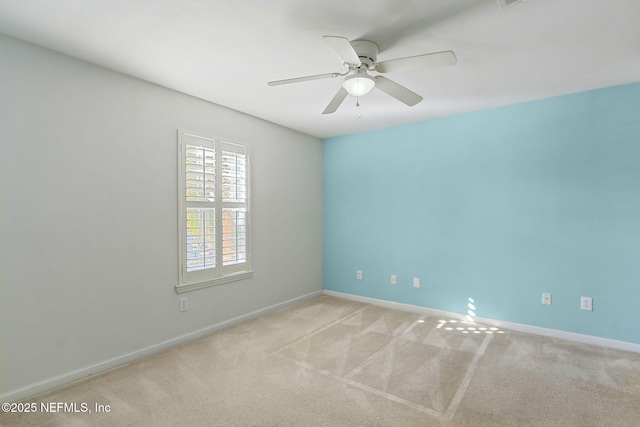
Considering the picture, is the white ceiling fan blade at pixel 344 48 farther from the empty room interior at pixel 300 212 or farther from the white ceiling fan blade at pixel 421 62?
the white ceiling fan blade at pixel 421 62

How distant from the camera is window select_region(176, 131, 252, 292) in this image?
119 inches

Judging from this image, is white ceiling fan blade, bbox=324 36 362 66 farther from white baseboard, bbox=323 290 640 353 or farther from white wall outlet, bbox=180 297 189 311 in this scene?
white baseboard, bbox=323 290 640 353

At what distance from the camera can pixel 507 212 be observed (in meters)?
3.41

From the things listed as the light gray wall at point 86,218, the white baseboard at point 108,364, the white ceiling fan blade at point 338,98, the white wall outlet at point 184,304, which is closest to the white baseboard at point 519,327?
the white baseboard at point 108,364

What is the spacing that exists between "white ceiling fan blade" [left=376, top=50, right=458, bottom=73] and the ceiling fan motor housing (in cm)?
10

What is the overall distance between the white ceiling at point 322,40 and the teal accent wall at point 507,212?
0.48m

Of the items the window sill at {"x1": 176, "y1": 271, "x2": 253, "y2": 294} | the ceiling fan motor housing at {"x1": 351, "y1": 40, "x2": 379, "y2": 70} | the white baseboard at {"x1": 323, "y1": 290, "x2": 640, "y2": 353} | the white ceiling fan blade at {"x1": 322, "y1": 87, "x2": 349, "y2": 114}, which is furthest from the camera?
the window sill at {"x1": 176, "y1": 271, "x2": 253, "y2": 294}

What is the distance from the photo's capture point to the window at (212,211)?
302 cm

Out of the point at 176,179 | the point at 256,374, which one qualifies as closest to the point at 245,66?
the point at 176,179

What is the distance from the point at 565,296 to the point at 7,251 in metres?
4.56

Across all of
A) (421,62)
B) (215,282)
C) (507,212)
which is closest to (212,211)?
(215,282)

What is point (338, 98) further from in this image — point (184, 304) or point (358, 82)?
point (184, 304)

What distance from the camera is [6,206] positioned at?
2037 mm

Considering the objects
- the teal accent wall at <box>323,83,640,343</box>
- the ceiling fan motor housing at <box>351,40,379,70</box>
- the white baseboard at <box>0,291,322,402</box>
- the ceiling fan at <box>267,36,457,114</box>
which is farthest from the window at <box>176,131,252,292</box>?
the ceiling fan motor housing at <box>351,40,379,70</box>
